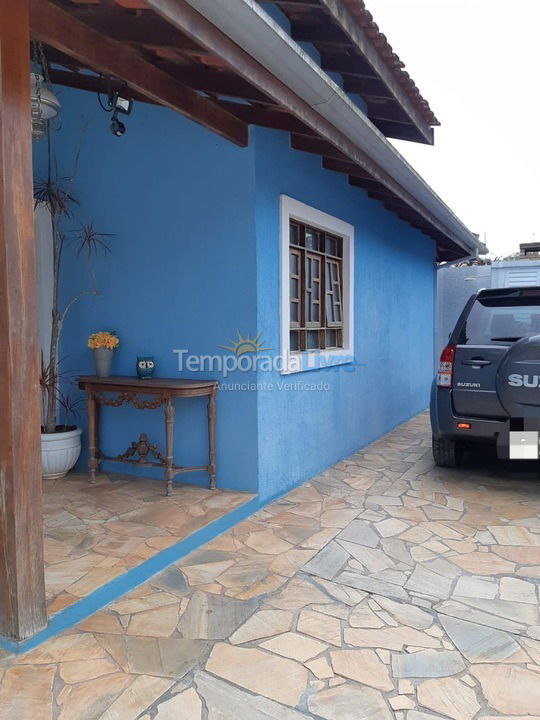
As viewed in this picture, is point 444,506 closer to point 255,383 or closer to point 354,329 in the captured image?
point 255,383

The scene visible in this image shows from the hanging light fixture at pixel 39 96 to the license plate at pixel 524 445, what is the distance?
439 centimetres

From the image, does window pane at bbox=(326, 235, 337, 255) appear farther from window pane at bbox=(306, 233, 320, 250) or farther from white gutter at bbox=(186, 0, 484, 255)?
white gutter at bbox=(186, 0, 484, 255)

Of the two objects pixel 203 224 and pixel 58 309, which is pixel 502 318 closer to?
pixel 203 224

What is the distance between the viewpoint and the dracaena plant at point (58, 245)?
5051 millimetres

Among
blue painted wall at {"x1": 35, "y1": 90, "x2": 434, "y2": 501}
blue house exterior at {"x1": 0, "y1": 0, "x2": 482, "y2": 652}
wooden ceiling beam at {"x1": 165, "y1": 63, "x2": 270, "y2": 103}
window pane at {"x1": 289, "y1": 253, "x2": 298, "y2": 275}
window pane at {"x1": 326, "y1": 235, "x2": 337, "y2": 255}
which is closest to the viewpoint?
blue house exterior at {"x1": 0, "y1": 0, "x2": 482, "y2": 652}

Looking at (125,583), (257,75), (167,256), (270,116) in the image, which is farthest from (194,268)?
(125,583)

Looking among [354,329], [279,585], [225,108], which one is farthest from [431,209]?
[279,585]

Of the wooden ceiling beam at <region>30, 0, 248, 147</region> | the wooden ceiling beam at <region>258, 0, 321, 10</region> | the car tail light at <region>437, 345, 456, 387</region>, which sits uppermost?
the wooden ceiling beam at <region>258, 0, 321, 10</region>

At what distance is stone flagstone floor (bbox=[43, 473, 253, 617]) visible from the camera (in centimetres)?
316

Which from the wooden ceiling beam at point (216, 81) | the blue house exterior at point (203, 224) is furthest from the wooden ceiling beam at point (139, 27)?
the wooden ceiling beam at point (216, 81)

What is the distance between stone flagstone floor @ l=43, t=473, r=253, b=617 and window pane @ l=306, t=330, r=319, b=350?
1.82 metres

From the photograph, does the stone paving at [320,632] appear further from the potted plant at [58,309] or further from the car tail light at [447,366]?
the potted plant at [58,309]

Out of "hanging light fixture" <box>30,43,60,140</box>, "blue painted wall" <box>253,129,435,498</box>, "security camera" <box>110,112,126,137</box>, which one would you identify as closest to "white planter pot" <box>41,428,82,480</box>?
"blue painted wall" <box>253,129,435,498</box>

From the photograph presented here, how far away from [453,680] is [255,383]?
260cm
